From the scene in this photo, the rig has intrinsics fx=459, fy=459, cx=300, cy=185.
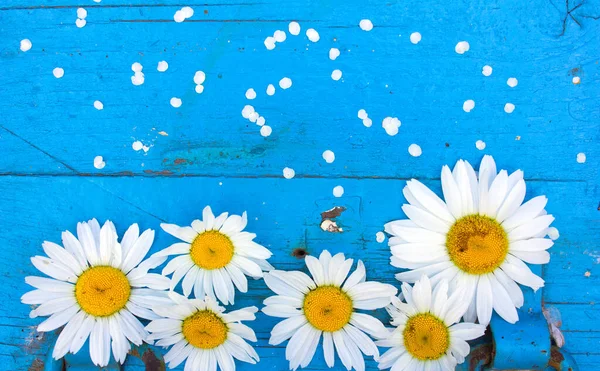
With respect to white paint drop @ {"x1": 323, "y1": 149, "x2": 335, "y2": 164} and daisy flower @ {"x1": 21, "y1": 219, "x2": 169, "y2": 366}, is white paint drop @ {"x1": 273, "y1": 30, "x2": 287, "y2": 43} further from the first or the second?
daisy flower @ {"x1": 21, "y1": 219, "x2": 169, "y2": 366}

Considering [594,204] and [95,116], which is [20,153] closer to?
[95,116]

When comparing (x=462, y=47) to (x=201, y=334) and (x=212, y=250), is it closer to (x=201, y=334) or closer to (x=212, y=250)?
(x=212, y=250)

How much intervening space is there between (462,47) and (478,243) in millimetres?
345

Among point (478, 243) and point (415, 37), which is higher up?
point (415, 37)

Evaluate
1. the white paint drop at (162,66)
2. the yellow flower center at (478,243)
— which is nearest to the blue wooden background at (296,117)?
the white paint drop at (162,66)

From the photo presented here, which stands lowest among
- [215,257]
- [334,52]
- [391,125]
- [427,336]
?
[427,336]

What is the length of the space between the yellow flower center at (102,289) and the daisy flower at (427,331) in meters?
0.48

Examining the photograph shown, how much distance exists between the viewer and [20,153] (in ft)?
2.83

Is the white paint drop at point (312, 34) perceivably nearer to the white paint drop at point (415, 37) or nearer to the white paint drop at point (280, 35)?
the white paint drop at point (280, 35)

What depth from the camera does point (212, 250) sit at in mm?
793

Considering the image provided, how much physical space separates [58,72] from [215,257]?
449mm

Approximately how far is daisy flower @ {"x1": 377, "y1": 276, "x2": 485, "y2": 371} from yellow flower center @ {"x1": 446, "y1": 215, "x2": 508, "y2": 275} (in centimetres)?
5

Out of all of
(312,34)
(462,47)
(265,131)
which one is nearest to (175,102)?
(265,131)

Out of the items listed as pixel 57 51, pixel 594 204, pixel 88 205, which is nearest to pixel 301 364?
pixel 88 205
